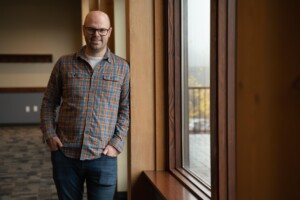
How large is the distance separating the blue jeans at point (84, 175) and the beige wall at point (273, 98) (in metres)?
1.10

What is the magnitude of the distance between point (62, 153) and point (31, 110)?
789 cm

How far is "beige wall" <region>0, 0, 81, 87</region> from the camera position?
9500 millimetres

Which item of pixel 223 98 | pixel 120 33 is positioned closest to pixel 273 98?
pixel 223 98

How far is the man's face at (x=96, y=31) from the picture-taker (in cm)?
206

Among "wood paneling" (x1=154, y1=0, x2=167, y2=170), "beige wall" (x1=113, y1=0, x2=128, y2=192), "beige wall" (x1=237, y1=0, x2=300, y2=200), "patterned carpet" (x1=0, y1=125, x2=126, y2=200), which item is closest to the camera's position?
"beige wall" (x1=237, y1=0, x2=300, y2=200)

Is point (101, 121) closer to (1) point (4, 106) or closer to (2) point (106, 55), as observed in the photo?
(2) point (106, 55)

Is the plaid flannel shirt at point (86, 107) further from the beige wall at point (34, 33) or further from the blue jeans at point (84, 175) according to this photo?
the beige wall at point (34, 33)

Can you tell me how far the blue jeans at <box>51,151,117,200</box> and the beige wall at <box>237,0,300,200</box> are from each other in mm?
1096

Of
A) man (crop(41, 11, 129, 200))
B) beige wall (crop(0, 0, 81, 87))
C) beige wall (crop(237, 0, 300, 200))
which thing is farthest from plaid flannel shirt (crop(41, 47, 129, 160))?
beige wall (crop(0, 0, 81, 87))

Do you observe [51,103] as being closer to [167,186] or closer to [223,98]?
[167,186]

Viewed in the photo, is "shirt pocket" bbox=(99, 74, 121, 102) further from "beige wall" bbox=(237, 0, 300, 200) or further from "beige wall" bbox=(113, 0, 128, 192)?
"beige wall" bbox=(113, 0, 128, 192)

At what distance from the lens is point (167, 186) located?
2422mm

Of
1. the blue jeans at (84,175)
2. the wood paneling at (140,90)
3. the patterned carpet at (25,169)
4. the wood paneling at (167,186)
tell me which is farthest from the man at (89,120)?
the patterned carpet at (25,169)

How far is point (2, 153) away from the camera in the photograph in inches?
241
